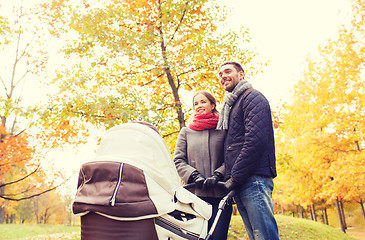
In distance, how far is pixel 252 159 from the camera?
2.45 metres

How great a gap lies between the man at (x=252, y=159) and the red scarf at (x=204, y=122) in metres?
0.25

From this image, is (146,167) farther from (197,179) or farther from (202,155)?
(202,155)

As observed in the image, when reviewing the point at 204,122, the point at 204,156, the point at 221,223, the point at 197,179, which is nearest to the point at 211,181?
the point at 197,179

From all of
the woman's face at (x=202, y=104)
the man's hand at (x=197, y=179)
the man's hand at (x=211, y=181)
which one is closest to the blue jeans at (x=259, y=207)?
the man's hand at (x=211, y=181)

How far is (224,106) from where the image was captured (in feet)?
9.48

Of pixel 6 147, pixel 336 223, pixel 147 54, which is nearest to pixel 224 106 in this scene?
pixel 147 54

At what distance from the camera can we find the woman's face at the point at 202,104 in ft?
10.4

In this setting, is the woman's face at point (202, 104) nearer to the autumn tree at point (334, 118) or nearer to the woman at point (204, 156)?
the woman at point (204, 156)

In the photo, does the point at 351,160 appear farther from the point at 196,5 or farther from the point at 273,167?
the point at 273,167

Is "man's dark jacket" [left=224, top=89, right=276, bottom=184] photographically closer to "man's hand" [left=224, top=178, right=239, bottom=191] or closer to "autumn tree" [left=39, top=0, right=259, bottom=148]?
"man's hand" [left=224, top=178, right=239, bottom=191]

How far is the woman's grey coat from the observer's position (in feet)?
9.42

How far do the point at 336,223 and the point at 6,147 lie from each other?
145 feet

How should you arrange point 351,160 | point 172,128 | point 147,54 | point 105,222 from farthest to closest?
point 351,160
point 172,128
point 147,54
point 105,222

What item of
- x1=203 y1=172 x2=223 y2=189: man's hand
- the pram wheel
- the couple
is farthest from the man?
the pram wheel
